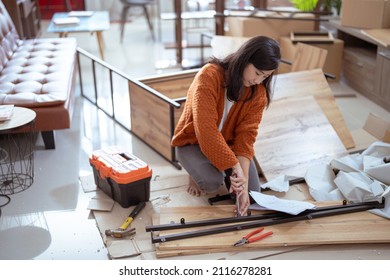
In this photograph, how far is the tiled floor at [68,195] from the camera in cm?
250

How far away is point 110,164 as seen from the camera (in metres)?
2.81

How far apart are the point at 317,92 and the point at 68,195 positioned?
1.79m

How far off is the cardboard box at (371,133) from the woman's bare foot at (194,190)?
3.50ft

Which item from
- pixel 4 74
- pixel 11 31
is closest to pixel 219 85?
pixel 4 74

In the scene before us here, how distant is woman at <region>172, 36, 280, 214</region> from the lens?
Answer: 241 cm

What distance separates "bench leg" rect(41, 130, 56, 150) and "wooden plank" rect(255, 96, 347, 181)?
1.33 m

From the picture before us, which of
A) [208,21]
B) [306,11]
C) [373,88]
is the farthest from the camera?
[208,21]

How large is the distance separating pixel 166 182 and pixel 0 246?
0.97 meters

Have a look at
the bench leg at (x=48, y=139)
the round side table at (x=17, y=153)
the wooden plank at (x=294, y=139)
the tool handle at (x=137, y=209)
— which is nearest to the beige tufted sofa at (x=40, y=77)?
the bench leg at (x=48, y=139)

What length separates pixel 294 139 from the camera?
331cm

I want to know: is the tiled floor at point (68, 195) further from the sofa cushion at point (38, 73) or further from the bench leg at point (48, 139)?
the sofa cushion at point (38, 73)

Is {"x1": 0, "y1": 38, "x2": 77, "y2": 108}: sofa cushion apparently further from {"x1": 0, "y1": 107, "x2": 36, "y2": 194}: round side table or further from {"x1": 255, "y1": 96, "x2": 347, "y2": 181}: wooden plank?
{"x1": 255, "y1": 96, "x2": 347, "y2": 181}: wooden plank

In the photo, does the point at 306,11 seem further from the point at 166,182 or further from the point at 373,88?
the point at 166,182

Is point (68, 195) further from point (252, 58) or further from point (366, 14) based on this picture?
point (366, 14)
